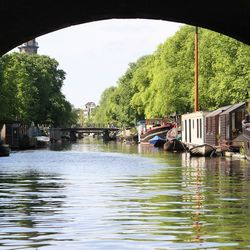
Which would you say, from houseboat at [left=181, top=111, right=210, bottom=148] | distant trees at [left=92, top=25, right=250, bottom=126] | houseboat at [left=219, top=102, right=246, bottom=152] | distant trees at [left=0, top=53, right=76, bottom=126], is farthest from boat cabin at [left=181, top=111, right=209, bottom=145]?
distant trees at [left=0, top=53, right=76, bottom=126]

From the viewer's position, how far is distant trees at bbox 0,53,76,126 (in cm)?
8684

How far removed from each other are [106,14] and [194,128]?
5732cm

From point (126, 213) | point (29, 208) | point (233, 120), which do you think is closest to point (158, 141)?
point (233, 120)

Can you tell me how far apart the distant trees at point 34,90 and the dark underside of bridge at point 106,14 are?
66.1 metres

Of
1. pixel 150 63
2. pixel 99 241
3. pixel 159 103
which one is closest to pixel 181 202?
pixel 99 241

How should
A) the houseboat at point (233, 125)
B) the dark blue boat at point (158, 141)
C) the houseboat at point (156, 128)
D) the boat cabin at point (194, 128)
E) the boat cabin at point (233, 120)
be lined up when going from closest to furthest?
the houseboat at point (233, 125)
the boat cabin at point (233, 120)
the boat cabin at point (194, 128)
the dark blue boat at point (158, 141)
the houseboat at point (156, 128)

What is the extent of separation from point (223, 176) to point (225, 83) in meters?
26.1

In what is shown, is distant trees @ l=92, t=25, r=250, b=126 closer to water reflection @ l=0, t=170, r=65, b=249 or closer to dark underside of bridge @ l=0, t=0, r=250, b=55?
water reflection @ l=0, t=170, r=65, b=249

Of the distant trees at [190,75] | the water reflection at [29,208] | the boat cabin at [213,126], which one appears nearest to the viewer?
the water reflection at [29,208]

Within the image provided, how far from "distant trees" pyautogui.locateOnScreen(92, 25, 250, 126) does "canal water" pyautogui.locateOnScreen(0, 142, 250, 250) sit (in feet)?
85.3

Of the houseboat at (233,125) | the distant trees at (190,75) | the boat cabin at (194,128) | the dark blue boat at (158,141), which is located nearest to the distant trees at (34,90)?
the distant trees at (190,75)

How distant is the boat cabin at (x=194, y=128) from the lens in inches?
2697

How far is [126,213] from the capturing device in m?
20.1

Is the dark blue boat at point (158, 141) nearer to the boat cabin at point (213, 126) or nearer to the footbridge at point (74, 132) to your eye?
the boat cabin at point (213, 126)
